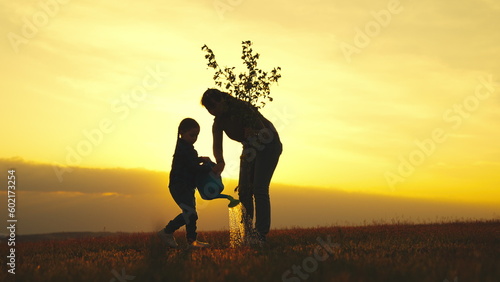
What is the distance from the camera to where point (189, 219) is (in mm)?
9289

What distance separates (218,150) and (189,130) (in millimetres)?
617

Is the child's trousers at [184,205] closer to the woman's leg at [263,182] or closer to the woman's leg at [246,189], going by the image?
the woman's leg at [246,189]

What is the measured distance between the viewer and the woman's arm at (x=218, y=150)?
8.98 meters

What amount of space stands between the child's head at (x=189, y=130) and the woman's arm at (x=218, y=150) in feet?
1.07

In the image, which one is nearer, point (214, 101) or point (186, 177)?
point (214, 101)

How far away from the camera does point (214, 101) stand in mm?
8797

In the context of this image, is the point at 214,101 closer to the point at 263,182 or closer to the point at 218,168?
the point at 218,168

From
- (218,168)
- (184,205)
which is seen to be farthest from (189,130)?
(184,205)

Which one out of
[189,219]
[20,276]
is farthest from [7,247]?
[20,276]

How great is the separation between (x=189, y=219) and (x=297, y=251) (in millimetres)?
2352

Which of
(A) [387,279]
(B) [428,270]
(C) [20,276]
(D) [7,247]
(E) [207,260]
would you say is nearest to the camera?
(A) [387,279]

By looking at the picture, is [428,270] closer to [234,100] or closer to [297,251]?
[297,251]

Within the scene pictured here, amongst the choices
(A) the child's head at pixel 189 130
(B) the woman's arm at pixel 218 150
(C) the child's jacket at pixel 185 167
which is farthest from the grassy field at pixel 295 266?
(A) the child's head at pixel 189 130

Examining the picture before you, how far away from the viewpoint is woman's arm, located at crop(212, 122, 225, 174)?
8.98m
